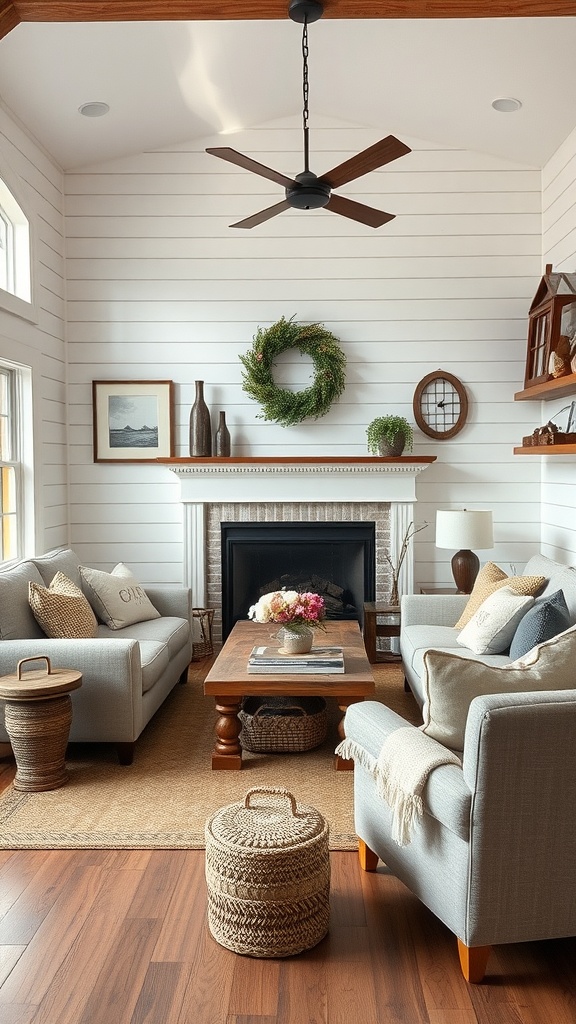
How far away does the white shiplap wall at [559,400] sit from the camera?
5551 mm

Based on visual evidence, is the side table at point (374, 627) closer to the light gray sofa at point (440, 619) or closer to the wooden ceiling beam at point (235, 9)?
the light gray sofa at point (440, 619)

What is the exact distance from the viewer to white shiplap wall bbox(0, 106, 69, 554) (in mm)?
5254

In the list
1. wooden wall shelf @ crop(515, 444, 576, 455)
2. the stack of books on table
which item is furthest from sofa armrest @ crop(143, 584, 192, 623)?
wooden wall shelf @ crop(515, 444, 576, 455)

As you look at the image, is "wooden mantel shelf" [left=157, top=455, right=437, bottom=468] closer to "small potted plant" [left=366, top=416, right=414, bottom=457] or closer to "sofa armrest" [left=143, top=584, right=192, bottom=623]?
"small potted plant" [left=366, top=416, right=414, bottom=457]

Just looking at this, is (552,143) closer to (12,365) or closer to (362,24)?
(362,24)

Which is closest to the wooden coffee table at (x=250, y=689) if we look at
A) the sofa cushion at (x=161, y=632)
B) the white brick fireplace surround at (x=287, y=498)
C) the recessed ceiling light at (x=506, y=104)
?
the sofa cushion at (x=161, y=632)

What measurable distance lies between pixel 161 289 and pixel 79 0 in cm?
382

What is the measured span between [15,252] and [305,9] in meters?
3.34

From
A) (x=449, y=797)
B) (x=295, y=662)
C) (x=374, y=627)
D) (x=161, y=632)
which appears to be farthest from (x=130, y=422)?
(x=449, y=797)

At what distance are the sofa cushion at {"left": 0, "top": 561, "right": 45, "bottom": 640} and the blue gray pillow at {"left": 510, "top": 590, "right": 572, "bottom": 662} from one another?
2.31 m

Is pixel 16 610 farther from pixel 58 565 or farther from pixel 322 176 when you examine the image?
pixel 322 176

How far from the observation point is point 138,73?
511 centimetres

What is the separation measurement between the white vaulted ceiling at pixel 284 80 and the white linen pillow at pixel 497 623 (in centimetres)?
283

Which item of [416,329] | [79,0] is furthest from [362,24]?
[79,0]
